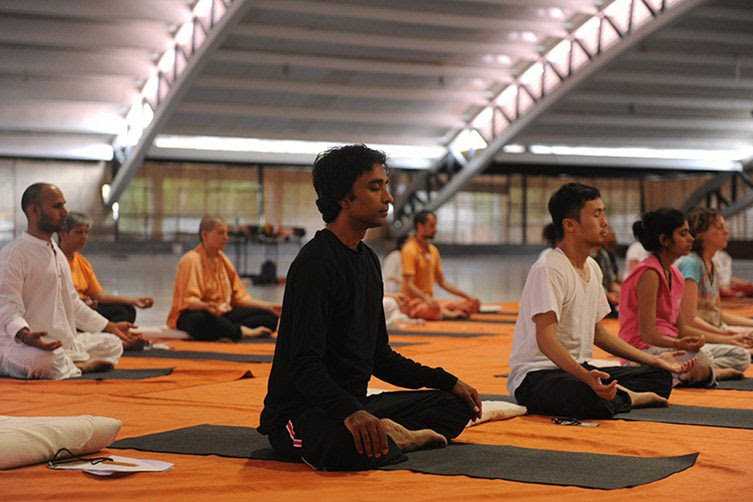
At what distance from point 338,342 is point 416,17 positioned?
15390mm

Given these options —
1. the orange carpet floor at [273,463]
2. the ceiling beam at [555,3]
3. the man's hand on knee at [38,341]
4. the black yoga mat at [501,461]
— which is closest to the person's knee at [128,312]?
the orange carpet floor at [273,463]

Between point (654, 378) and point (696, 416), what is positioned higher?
point (654, 378)

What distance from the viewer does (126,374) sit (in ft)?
21.1

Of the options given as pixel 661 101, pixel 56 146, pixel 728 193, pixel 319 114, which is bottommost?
pixel 728 193

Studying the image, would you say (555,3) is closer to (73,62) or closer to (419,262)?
(73,62)

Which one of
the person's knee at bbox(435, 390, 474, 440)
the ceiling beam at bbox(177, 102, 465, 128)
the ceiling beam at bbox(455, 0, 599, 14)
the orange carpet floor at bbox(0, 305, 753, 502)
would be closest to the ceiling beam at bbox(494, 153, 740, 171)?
the ceiling beam at bbox(177, 102, 465, 128)

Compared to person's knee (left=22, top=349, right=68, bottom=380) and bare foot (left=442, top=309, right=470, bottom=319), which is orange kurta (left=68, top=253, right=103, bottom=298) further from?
bare foot (left=442, top=309, right=470, bottom=319)

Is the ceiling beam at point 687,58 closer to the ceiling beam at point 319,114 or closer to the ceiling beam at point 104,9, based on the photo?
the ceiling beam at point 319,114

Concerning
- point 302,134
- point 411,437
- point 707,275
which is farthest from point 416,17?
point 411,437

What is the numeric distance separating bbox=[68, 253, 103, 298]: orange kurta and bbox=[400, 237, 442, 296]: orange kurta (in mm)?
3748

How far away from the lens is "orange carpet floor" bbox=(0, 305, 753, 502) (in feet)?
10.5

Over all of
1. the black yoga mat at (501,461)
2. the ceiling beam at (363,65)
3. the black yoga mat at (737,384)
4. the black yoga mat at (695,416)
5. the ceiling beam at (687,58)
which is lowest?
the black yoga mat at (737,384)

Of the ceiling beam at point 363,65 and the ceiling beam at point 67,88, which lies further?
the ceiling beam at point 67,88

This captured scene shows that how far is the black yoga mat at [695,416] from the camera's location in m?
4.49
